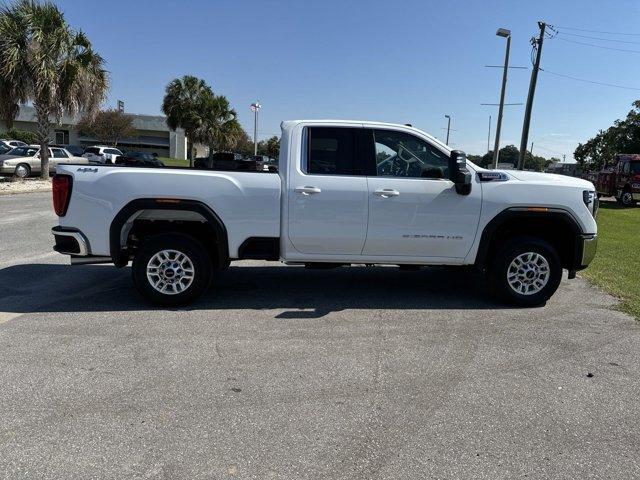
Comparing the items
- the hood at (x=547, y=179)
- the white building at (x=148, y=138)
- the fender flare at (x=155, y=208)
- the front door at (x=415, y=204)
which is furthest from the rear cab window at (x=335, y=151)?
the white building at (x=148, y=138)

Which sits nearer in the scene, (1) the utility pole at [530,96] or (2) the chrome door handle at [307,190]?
(2) the chrome door handle at [307,190]

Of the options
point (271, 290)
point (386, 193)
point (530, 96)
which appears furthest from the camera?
point (530, 96)

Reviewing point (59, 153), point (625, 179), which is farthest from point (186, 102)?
point (625, 179)

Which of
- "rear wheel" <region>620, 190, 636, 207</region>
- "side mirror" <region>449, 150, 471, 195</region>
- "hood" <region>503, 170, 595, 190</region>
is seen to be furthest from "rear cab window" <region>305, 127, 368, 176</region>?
"rear wheel" <region>620, 190, 636, 207</region>

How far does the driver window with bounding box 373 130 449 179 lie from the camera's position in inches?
232

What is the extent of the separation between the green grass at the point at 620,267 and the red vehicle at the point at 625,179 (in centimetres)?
1189

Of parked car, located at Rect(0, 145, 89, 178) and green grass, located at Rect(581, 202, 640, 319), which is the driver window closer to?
green grass, located at Rect(581, 202, 640, 319)

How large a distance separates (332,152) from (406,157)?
846 mm

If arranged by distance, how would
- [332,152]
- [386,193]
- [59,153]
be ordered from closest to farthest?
[386,193] → [332,152] → [59,153]

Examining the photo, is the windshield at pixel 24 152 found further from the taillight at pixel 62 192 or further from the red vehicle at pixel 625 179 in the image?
the red vehicle at pixel 625 179

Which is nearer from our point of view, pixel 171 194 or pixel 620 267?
pixel 171 194

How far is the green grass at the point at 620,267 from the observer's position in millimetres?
6851

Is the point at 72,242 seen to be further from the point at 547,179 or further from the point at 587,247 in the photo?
the point at 587,247

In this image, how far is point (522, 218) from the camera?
6.08 metres
